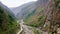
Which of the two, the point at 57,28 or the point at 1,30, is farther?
the point at 1,30

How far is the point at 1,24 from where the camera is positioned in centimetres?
6712

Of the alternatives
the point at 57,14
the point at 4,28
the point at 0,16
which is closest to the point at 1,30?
the point at 4,28

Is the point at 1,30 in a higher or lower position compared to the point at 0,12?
lower

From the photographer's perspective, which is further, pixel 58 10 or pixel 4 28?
pixel 4 28

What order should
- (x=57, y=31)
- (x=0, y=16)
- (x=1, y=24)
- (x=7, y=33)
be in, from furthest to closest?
1. (x=0, y=16)
2. (x=1, y=24)
3. (x=7, y=33)
4. (x=57, y=31)

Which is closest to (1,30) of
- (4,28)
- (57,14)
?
(4,28)

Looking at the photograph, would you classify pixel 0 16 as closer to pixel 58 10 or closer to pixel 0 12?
pixel 0 12

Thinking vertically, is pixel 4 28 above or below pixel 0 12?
below

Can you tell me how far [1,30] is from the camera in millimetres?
65688

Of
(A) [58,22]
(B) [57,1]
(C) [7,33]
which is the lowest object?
(C) [7,33]

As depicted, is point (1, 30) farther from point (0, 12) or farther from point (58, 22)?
point (58, 22)

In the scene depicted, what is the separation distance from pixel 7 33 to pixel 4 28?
5560 millimetres

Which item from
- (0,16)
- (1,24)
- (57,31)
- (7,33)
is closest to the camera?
(57,31)

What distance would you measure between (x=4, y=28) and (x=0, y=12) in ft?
32.7
